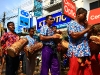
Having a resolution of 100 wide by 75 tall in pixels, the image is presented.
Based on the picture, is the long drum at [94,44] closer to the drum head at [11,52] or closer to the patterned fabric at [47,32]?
the patterned fabric at [47,32]

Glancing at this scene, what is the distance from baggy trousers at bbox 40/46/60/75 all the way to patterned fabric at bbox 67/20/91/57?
1.09m

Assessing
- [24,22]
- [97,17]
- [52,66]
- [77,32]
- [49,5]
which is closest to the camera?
[77,32]

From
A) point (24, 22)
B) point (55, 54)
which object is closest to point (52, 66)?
point (55, 54)

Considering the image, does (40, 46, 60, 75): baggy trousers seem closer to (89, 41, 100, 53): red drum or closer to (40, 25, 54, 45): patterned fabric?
(40, 25, 54, 45): patterned fabric

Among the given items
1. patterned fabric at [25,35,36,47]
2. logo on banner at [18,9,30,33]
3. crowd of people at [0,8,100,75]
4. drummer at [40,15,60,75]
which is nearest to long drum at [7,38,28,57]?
crowd of people at [0,8,100,75]

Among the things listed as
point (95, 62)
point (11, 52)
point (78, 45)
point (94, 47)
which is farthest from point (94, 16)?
point (78, 45)

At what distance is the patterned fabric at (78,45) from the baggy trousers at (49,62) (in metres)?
1.09

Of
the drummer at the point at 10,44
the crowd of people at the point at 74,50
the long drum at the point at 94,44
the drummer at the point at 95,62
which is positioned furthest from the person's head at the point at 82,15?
the drummer at the point at 10,44

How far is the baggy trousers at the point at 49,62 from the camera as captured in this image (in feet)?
16.3

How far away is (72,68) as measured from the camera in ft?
12.8

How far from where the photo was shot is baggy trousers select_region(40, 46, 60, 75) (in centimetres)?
498

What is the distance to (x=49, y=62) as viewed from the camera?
503 centimetres

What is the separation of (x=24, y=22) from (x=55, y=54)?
20.5 m

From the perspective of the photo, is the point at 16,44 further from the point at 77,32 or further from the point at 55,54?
the point at 77,32
